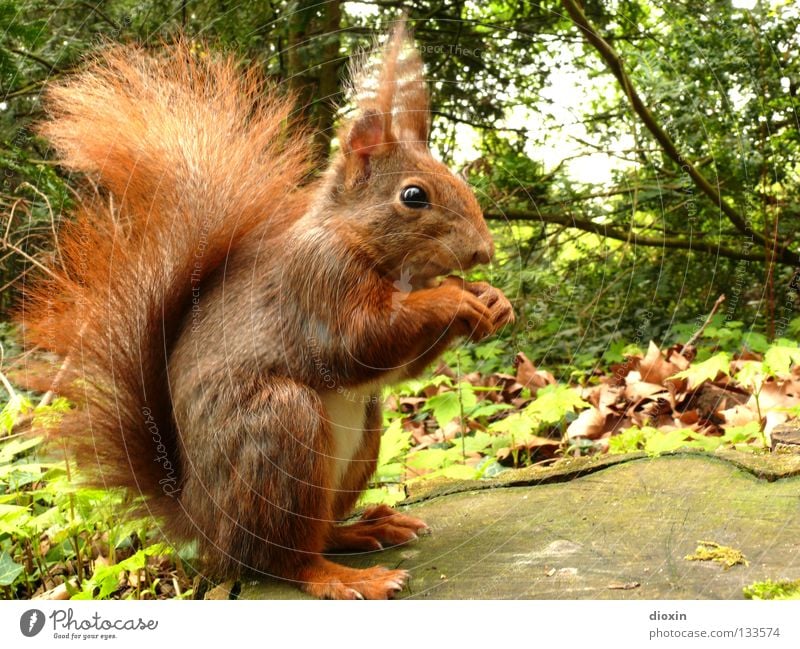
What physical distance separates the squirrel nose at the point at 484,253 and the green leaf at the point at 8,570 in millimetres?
784

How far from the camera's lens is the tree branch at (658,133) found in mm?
1007

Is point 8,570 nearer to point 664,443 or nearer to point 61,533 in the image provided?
point 61,533

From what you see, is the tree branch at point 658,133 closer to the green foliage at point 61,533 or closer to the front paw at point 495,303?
the front paw at point 495,303

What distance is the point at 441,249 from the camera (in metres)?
1.04

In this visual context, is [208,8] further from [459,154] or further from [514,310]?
[514,310]

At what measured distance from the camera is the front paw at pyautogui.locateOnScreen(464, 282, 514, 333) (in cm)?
105

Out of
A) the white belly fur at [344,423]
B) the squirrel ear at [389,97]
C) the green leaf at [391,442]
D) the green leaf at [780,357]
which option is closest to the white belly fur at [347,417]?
the white belly fur at [344,423]

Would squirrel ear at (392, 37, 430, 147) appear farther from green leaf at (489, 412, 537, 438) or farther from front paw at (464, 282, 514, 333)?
green leaf at (489, 412, 537, 438)

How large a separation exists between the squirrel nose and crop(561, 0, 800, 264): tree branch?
0.96ft

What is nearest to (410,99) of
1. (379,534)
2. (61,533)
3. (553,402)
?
(553,402)
